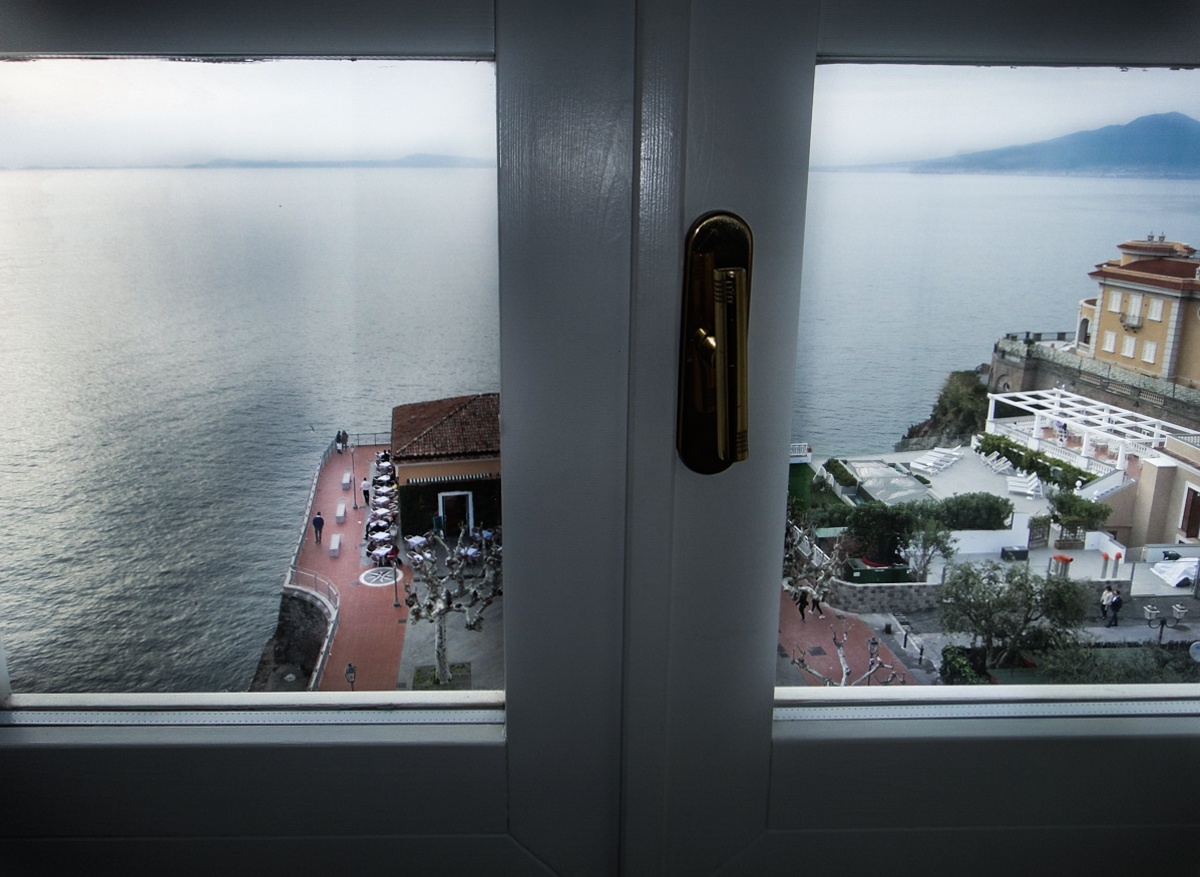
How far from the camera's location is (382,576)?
85cm

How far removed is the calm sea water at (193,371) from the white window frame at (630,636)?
0.23 ft

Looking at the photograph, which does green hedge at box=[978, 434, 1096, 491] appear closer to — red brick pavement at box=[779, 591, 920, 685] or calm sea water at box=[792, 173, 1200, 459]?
calm sea water at box=[792, 173, 1200, 459]

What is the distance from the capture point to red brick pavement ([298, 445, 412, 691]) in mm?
840

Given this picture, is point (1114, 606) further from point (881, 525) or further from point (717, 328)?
point (717, 328)

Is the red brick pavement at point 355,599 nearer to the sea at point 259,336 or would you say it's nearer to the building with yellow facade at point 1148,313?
the sea at point 259,336

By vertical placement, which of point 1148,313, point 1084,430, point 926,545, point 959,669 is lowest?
point 959,669

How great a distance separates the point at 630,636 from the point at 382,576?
0.77 feet

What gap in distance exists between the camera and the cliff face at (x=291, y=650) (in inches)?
33.1

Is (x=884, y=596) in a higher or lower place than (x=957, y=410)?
lower

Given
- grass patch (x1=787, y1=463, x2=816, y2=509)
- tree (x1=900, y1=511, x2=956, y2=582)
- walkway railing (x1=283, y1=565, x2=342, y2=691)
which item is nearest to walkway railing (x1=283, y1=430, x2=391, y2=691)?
walkway railing (x1=283, y1=565, x2=342, y2=691)

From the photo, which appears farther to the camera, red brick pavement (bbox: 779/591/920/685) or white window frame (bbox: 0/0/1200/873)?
red brick pavement (bbox: 779/591/920/685)

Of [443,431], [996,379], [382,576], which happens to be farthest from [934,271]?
[382,576]

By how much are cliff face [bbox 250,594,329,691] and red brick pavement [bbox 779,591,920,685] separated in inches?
16.6

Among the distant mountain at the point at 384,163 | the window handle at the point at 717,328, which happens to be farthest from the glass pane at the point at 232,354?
the window handle at the point at 717,328
